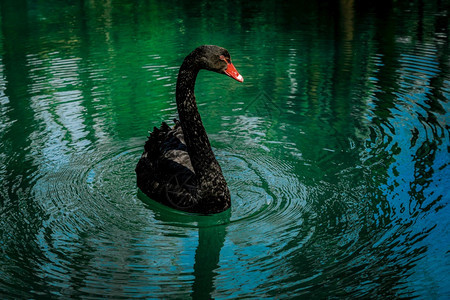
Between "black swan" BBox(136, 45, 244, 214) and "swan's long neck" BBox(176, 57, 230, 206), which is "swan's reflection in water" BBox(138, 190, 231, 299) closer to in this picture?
"black swan" BBox(136, 45, 244, 214)

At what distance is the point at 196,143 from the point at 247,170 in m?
0.89

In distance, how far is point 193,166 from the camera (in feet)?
15.1

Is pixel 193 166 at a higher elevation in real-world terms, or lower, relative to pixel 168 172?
higher

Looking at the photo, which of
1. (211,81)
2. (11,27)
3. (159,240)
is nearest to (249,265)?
(159,240)

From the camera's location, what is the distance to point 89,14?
1456cm

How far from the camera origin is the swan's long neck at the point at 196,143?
4508 mm

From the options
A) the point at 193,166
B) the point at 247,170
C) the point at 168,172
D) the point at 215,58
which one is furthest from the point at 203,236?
the point at 215,58

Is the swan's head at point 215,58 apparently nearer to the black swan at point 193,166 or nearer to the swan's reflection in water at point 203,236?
the black swan at point 193,166

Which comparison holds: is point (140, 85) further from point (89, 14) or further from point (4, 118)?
point (89, 14)

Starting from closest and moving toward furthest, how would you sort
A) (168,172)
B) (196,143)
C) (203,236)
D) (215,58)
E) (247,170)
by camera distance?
(203,236)
(215,58)
(196,143)
(168,172)
(247,170)

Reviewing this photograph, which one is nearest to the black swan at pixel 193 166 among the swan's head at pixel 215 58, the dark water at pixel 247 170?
the swan's head at pixel 215 58

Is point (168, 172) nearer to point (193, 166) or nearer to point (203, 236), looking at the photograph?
point (193, 166)

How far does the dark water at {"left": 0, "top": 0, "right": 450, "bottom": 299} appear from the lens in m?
3.72

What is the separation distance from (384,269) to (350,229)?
1.83ft
